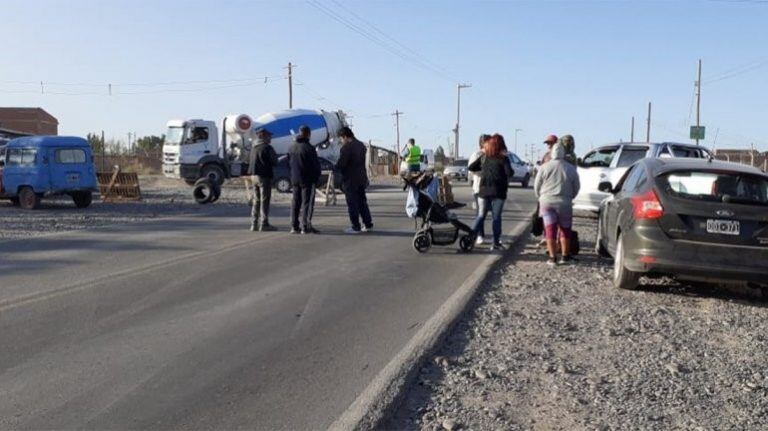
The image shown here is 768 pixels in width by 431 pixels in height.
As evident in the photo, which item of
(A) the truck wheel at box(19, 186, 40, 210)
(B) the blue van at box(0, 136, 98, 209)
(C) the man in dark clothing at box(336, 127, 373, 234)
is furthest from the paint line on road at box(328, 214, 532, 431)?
(A) the truck wheel at box(19, 186, 40, 210)

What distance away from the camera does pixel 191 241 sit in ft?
42.3

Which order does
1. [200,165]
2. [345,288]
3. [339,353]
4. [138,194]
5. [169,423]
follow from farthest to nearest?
[200,165]
[138,194]
[345,288]
[339,353]
[169,423]

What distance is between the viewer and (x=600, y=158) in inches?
670

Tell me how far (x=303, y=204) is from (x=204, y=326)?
701cm

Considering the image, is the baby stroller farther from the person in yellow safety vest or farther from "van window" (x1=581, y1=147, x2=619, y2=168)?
the person in yellow safety vest

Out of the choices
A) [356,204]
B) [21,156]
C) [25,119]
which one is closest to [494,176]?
[356,204]

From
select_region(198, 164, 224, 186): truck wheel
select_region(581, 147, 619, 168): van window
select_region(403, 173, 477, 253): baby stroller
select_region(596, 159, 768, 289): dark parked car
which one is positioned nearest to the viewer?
select_region(596, 159, 768, 289): dark parked car

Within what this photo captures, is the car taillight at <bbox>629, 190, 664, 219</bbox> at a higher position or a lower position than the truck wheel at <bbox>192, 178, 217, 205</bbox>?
higher

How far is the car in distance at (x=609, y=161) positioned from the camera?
624 inches

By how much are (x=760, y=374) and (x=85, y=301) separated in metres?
6.23

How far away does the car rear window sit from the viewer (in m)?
7.85

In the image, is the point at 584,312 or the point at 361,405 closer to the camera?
the point at 361,405

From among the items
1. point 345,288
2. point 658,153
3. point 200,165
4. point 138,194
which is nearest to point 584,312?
point 345,288

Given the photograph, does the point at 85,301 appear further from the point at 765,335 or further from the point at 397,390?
the point at 765,335
